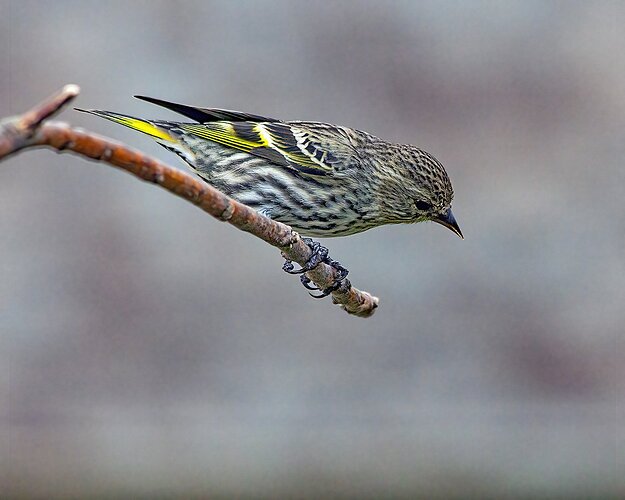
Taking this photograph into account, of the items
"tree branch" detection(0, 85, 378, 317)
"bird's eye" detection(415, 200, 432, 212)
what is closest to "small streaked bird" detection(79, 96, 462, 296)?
"bird's eye" detection(415, 200, 432, 212)

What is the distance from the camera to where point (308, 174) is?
3666 mm

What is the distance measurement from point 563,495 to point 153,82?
2.82m

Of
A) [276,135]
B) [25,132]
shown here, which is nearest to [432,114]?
[276,135]

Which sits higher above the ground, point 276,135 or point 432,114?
point 432,114

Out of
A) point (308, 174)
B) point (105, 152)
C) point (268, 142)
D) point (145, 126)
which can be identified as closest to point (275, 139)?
point (268, 142)

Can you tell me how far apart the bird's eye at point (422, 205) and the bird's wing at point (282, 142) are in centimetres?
29

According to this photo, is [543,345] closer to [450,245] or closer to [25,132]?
[450,245]

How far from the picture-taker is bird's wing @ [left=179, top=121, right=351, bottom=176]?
12.1 ft

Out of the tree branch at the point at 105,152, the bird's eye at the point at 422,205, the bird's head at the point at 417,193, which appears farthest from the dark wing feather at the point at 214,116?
the tree branch at the point at 105,152

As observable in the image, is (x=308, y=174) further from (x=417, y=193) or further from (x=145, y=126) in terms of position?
(x=145, y=126)

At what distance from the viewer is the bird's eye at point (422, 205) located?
370 centimetres

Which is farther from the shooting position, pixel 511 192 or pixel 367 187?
pixel 511 192

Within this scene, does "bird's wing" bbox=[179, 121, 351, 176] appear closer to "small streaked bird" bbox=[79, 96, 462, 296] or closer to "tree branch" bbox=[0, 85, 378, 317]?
"small streaked bird" bbox=[79, 96, 462, 296]

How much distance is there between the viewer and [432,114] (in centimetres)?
556
